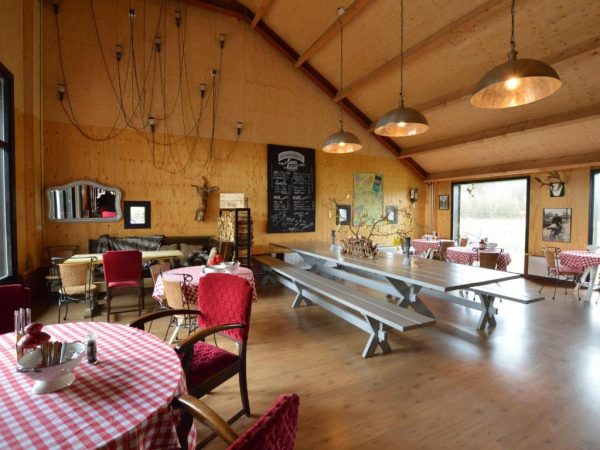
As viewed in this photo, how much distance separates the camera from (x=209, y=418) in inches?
41.1

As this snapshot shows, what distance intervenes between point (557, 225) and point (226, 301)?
7.07 metres

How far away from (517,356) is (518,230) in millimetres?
5106

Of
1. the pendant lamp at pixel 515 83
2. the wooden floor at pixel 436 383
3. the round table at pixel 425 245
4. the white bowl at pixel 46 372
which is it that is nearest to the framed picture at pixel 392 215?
the round table at pixel 425 245

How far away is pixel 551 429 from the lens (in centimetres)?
203

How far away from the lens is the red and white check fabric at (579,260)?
15.4 ft

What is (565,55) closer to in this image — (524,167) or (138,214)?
(524,167)

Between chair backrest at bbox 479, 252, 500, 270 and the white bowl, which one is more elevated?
the white bowl

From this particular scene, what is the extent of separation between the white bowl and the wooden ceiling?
547 centimetres

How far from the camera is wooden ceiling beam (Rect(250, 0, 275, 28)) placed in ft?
18.6

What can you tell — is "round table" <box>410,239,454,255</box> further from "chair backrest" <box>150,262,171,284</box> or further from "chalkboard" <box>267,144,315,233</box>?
"chair backrest" <box>150,262,171,284</box>

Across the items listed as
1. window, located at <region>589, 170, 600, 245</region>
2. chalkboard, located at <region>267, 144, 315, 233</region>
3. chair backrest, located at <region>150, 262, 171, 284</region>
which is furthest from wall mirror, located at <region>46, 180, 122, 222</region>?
window, located at <region>589, 170, 600, 245</region>

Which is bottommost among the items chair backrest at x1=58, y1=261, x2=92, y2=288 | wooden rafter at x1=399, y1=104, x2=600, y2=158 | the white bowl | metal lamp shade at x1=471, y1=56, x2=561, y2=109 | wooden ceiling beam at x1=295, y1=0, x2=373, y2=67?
chair backrest at x1=58, y1=261, x2=92, y2=288

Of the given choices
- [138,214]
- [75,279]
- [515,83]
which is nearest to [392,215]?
[138,214]

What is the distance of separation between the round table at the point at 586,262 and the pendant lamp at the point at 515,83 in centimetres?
382
